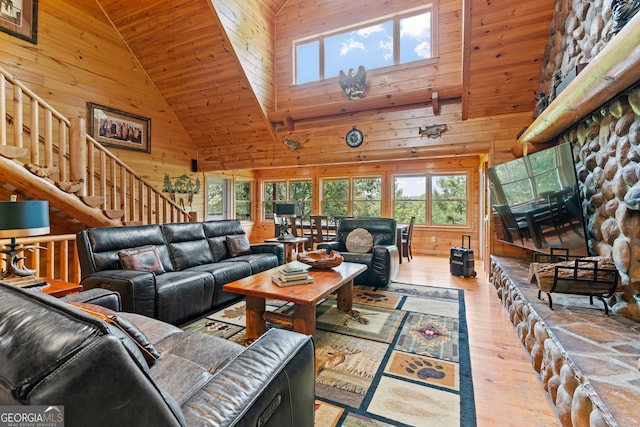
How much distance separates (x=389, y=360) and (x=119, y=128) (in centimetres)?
577

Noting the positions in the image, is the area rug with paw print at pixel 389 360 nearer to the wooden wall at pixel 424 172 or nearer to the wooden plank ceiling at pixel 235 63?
the wooden plank ceiling at pixel 235 63

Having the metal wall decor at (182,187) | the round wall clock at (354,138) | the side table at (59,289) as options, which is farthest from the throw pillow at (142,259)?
the metal wall decor at (182,187)

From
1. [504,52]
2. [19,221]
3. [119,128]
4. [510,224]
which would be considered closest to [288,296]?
[19,221]

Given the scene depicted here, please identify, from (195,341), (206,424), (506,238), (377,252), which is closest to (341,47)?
(377,252)

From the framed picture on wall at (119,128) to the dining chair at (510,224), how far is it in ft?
20.0

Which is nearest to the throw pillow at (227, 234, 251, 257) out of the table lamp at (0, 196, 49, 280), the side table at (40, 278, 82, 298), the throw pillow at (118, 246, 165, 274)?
the throw pillow at (118, 246, 165, 274)

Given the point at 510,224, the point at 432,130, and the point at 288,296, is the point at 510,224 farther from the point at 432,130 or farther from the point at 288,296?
the point at 288,296

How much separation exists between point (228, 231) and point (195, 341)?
2.78m

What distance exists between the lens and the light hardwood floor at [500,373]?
1505 millimetres

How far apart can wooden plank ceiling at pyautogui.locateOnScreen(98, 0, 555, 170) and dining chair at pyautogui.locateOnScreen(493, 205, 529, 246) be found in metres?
1.51

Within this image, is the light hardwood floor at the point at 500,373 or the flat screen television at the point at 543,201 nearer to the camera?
the light hardwood floor at the point at 500,373

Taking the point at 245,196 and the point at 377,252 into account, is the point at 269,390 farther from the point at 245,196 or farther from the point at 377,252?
the point at 245,196

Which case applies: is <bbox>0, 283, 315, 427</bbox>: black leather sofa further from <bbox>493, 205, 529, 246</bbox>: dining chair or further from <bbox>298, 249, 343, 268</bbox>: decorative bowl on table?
<bbox>493, 205, 529, 246</bbox>: dining chair

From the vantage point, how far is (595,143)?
2258 mm
